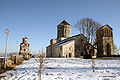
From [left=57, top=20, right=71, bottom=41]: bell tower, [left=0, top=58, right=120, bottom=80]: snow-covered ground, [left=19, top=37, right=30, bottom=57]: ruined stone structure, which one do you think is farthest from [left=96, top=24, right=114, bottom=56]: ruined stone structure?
[left=0, top=58, right=120, bottom=80]: snow-covered ground

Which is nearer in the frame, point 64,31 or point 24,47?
point 24,47

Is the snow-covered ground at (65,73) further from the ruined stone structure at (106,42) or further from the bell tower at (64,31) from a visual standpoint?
the bell tower at (64,31)

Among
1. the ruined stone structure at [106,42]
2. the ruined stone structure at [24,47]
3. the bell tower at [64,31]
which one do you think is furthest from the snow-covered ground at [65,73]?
the bell tower at [64,31]

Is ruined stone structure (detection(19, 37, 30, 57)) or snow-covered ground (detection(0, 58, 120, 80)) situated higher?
ruined stone structure (detection(19, 37, 30, 57))

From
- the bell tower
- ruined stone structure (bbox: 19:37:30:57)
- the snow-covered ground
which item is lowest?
the snow-covered ground

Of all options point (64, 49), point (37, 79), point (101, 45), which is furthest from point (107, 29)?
point (37, 79)

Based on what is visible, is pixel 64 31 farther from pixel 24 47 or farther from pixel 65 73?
pixel 65 73

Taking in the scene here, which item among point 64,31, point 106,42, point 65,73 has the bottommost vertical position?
point 65,73

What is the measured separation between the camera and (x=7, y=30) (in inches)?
414

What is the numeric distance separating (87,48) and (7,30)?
2402cm

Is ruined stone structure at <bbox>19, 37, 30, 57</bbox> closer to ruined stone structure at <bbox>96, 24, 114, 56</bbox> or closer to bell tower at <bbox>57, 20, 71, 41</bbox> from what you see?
bell tower at <bbox>57, 20, 71, 41</bbox>

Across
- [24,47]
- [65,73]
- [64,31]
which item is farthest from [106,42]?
[65,73]

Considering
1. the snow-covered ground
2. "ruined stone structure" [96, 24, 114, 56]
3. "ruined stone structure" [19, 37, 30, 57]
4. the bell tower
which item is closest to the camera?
the snow-covered ground

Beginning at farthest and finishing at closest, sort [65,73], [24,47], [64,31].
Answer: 1. [64,31]
2. [24,47]
3. [65,73]
